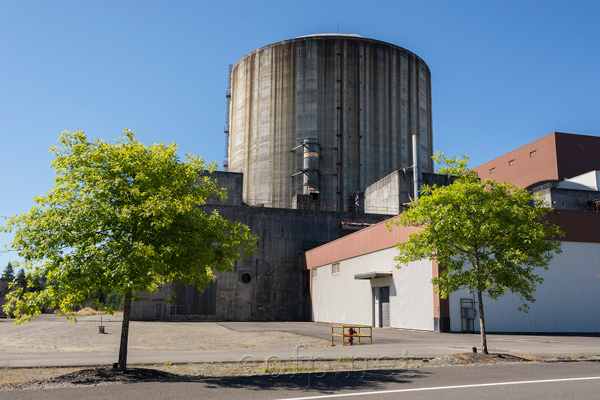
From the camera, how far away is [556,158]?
60031 millimetres

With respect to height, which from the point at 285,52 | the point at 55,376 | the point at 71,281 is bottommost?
the point at 55,376

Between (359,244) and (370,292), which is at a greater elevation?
(359,244)

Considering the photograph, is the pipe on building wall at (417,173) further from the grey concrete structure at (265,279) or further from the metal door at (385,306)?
the metal door at (385,306)

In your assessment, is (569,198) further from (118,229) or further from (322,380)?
(118,229)

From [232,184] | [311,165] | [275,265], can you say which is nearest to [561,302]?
[275,265]

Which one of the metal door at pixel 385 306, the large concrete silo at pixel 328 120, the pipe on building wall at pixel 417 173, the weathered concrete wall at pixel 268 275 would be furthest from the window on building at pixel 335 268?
the large concrete silo at pixel 328 120

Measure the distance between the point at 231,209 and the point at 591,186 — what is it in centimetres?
3703

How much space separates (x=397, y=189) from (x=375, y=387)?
41.0m

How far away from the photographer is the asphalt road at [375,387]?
31.4 ft

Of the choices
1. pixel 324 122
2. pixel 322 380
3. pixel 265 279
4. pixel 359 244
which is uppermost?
pixel 324 122

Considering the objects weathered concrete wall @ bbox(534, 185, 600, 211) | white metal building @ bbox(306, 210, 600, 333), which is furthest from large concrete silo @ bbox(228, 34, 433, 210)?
white metal building @ bbox(306, 210, 600, 333)

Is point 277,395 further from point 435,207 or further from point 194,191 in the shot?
point 435,207

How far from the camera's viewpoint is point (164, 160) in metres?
13.3

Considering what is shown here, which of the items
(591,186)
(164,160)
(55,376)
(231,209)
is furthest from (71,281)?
(591,186)
